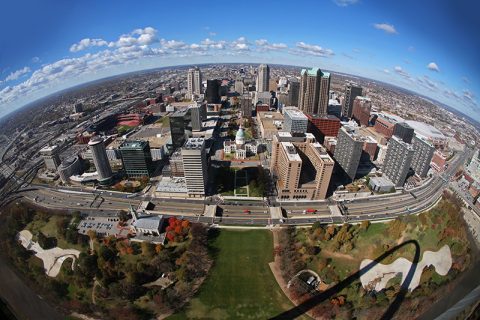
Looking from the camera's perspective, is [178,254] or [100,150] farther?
[100,150]

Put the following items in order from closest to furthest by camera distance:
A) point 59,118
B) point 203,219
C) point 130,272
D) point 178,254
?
point 130,272 → point 178,254 → point 203,219 → point 59,118

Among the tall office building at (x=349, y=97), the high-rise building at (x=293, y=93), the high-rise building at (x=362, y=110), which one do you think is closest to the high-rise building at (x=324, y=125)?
the high-rise building at (x=362, y=110)

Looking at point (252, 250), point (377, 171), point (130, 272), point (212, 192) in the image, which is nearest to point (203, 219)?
point (212, 192)

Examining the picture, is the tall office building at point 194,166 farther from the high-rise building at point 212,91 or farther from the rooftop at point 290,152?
the high-rise building at point 212,91

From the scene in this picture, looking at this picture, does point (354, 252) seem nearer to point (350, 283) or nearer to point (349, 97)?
point (350, 283)

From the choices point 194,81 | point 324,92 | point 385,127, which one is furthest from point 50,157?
point 385,127

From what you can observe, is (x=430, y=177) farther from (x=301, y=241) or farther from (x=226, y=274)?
(x=226, y=274)
